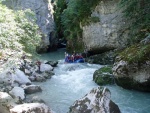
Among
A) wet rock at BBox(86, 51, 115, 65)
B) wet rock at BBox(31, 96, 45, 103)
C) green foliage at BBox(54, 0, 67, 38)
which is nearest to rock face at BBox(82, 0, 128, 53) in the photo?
wet rock at BBox(86, 51, 115, 65)

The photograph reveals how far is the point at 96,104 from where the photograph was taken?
28.7 feet

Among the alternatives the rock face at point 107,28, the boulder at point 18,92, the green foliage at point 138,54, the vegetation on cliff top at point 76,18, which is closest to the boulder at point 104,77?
the green foliage at point 138,54

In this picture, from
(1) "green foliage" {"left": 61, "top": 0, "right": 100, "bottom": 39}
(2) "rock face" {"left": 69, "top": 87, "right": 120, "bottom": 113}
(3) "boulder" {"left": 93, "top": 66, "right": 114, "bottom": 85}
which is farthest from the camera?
(1) "green foliage" {"left": 61, "top": 0, "right": 100, "bottom": 39}

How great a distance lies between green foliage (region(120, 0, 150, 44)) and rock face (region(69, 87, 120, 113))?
7.28m

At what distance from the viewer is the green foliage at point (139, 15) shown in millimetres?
14836

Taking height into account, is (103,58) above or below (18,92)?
above

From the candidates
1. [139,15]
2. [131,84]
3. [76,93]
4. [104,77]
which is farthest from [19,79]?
[139,15]

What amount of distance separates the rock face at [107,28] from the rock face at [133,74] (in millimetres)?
8004

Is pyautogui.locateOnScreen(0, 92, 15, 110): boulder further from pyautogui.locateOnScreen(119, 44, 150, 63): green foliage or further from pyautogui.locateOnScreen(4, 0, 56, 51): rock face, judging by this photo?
pyautogui.locateOnScreen(4, 0, 56, 51): rock face

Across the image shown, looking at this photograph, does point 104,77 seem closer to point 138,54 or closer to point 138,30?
point 138,54

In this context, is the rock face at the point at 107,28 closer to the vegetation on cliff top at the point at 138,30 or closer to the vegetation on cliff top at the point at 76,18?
the vegetation on cliff top at the point at 76,18

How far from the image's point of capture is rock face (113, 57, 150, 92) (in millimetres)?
11930

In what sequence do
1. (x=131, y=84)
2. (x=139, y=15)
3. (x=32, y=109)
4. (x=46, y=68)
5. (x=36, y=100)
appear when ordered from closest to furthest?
(x=32, y=109)
(x=36, y=100)
(x=131, y=84)
(x=139, y=15)
(x=46, y=68)

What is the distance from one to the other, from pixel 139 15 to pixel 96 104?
29.2 feet
